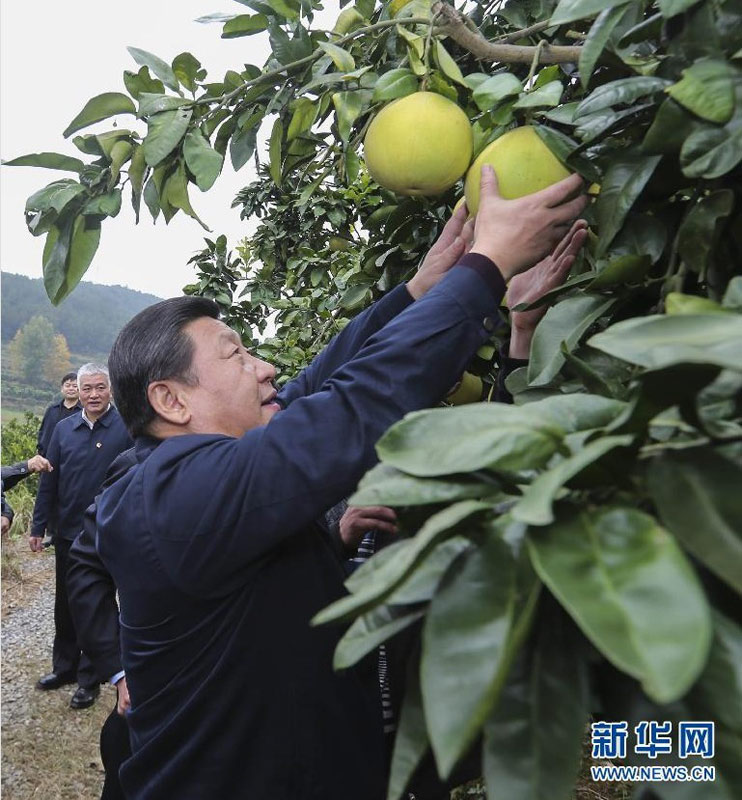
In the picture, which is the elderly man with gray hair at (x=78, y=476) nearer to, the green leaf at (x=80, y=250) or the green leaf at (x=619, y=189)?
the green leaf at (x=80, y=250)

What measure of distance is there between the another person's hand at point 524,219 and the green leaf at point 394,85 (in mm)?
152

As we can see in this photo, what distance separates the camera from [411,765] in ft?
1.38

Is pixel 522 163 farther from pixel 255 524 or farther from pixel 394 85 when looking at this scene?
pixel 255 524

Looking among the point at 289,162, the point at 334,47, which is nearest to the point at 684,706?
the point at 334,47

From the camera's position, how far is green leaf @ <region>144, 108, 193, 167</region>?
973 millimetres

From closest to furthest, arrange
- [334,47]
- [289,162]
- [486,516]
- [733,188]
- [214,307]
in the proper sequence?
[486,516], [733,188], [334,47], [289,162], [214,307]

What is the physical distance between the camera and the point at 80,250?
1059 millimetres

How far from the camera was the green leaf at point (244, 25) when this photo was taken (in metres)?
1.02

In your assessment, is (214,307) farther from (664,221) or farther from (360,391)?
(664,221)

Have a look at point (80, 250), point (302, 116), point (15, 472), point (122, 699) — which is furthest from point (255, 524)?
point (15, 472)

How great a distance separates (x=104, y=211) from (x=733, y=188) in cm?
78

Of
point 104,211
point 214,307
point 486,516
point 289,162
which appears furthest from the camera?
point 214,307

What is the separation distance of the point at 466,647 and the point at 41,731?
4097 mm

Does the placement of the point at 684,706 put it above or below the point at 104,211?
below
